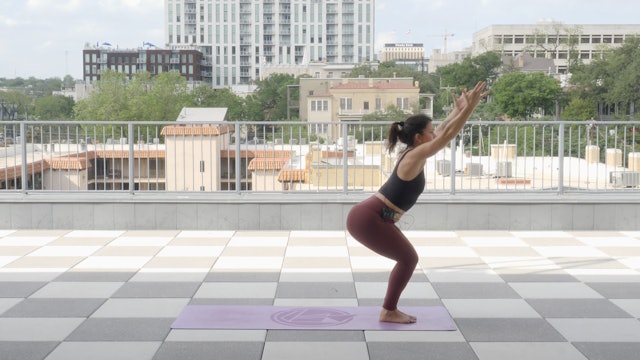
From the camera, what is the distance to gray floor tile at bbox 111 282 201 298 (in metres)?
6.57

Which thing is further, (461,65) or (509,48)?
(509,48)

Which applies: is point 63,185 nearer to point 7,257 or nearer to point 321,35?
point 7,257

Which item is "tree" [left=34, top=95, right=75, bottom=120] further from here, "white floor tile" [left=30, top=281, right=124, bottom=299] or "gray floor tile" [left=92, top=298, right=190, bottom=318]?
"gray floor tile" [left=92, top=298, right=190, bottom=318]

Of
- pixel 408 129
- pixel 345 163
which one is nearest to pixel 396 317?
pixel 408 129

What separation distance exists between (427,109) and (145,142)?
308 ft

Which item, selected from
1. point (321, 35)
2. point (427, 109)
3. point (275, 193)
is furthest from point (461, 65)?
point (275, 193)

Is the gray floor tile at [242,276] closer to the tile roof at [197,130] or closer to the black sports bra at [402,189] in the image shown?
the black sports bra at [402,189]

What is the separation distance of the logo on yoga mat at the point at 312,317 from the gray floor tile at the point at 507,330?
2.67 feet

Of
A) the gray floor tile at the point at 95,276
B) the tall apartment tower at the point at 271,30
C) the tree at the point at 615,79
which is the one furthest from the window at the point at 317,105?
the gray floor tile at the point at 95,276

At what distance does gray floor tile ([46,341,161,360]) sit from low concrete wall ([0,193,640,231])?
209 inches

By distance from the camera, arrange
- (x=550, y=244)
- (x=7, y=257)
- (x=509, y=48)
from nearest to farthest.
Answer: (x=7, y=257), (x=550, y=244), (x=509, y=48)

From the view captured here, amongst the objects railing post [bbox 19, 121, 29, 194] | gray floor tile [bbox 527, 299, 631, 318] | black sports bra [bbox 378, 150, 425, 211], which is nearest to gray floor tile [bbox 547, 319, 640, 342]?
gray floor tile [bbox 527, 299, 631, 318]

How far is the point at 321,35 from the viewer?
171 m

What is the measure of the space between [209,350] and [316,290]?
1.95 meters
